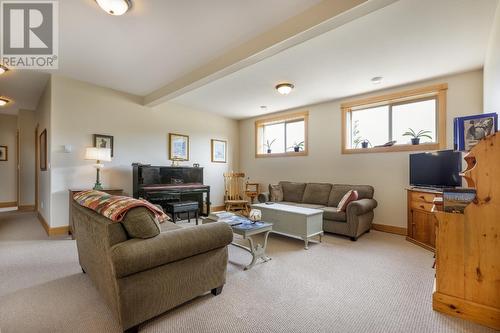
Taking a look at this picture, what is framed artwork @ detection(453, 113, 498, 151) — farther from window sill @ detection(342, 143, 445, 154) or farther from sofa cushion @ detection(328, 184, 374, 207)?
sofa cushion @ detection(328, 184, 374, 207)

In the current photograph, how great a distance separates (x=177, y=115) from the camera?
5.47 m

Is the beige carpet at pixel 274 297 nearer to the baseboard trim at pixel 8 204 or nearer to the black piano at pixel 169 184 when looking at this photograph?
the black piano at pixel 169 184

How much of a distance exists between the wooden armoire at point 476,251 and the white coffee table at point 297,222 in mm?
1615

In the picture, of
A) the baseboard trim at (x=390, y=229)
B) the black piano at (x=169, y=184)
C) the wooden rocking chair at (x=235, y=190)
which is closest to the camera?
the baseboard trim at (x=390, y=229)

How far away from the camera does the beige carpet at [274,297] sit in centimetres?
169

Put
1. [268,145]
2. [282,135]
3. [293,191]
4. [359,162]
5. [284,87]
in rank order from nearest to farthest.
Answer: [284,87], [359,162], [293,191], [282,135], [268,145]

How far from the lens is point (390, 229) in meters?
4.21

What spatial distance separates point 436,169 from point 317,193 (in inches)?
78.3

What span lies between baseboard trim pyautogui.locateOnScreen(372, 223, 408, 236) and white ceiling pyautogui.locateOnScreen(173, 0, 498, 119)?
2.49m

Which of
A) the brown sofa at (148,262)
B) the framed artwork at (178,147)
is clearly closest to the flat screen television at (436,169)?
the brown sofa at (148,262)

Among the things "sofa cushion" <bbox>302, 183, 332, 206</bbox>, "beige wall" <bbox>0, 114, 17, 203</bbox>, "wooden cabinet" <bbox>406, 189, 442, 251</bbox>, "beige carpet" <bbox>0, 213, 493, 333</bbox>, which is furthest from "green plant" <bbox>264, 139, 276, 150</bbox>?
"beige wall" <bbox>0, 114, 17, 203</bbox>

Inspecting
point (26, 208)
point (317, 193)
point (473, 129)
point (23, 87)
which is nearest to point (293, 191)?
point (317, 193)

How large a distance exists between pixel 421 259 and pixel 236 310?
2.49 metres

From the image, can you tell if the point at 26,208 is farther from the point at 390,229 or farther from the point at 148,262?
the point at 390,229
